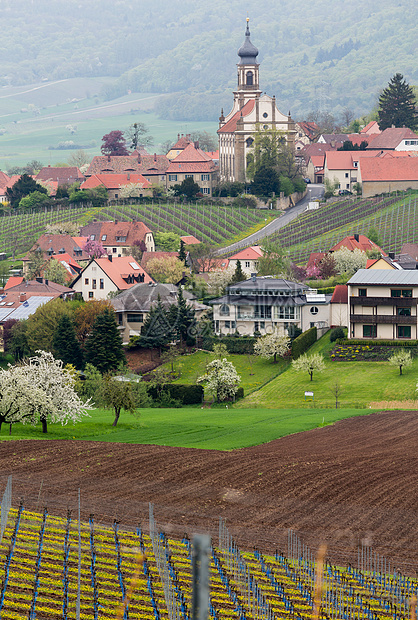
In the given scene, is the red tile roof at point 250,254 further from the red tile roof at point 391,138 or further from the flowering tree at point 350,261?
the red tile roof at point 391,138

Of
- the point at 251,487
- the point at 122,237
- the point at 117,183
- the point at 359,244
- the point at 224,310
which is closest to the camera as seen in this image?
the point at 251,487

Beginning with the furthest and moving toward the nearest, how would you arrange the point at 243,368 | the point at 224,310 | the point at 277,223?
the point at 277,223, the point at 224,310, the point at 243,368

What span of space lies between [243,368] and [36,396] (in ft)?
107

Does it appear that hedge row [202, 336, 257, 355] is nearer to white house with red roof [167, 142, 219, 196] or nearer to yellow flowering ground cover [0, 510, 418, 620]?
yellow flowering ground cover [0, 510, 418, 620]

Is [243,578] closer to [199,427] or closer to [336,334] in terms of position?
[199,427]

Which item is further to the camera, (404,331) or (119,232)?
(119,232)

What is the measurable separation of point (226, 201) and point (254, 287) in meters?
75.0

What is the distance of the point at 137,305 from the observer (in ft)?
299

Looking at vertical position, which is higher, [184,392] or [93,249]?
[93,249]

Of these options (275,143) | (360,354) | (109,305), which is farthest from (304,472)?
(275,143)

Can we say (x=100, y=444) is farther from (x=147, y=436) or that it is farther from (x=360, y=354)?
(x=360, y=354)

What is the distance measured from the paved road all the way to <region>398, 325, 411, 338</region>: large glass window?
5821 centimetres

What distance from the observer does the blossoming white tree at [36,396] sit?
48.4 m

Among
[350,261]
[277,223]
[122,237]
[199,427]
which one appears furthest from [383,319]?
[277,223]
